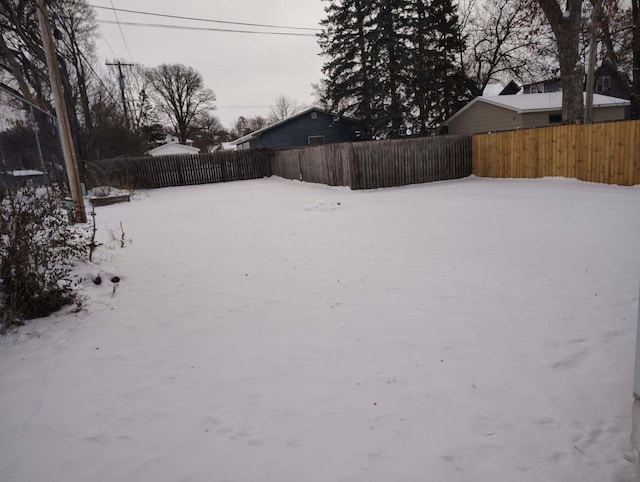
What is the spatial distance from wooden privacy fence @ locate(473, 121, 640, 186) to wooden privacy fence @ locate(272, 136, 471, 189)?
33.0 inches

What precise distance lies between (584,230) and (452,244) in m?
2.04

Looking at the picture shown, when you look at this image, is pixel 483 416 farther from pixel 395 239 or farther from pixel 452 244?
pixel 395 239

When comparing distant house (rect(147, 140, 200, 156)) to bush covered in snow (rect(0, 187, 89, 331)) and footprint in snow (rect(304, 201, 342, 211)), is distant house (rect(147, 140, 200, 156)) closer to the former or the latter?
footprint in snow (rect(304, 201, 342, 211))

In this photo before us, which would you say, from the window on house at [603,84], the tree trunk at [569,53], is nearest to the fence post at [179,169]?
the tree trunk at [569,53]

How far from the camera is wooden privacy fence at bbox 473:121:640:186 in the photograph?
347 inches

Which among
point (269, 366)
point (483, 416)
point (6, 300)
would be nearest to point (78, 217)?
point (6, 300)

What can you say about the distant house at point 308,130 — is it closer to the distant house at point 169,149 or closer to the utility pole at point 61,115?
the distant house at point 169,149

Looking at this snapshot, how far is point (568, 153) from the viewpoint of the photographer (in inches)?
400

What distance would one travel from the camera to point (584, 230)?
5531 millimetres

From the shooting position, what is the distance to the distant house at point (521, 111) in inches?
856

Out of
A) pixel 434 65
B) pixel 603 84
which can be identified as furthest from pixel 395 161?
pixel 603 84

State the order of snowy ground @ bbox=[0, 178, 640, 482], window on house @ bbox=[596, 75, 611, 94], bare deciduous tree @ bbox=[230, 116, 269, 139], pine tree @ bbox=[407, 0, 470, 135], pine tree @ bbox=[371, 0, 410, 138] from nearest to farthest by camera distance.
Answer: snowy ground @ bbox=[0, 178, 640, 482]
pine tree @ bbox=[371, 0, 410, 138]
pine tree @ bbox=[407, 0, 470, 135]
window on house @ bbox=[596, 75, 611, 94]
bare deciduous tree @ bbox=[230, 116, 269, 139]

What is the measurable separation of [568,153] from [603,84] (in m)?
29.2

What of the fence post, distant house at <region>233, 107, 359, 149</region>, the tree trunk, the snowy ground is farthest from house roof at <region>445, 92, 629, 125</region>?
the snowy ground
